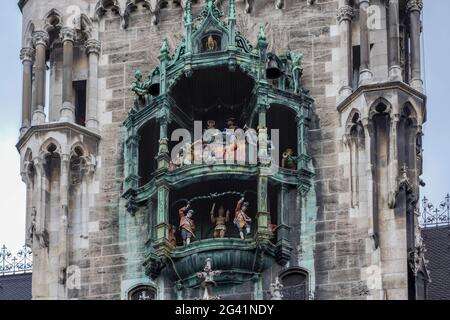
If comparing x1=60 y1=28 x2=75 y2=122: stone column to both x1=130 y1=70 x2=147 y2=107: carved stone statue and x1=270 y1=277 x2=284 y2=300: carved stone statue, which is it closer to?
x1=130 y1=70 x2=147 y2=107: carved stone statue

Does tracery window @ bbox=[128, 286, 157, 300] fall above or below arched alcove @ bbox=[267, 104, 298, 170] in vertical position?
below

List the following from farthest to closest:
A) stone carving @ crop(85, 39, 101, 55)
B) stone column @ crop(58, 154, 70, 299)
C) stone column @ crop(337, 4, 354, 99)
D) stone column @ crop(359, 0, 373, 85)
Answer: stone carving @ crop(85, 39, 101, 55), stone column @ crop(337, 4, 354, 99), stone column @ crop(359, 0, 373, 85), stone column @ crop(58, 154, 70, 299)

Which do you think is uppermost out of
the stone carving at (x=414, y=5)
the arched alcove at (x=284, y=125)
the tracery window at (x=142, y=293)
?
the stone carving at (x=414, y=5)

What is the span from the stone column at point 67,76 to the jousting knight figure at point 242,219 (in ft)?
Result: 12.0

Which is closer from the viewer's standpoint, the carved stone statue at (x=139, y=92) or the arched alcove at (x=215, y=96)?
the arched alcove at (x=215, y=96)

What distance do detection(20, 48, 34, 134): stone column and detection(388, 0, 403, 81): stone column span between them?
267 inches

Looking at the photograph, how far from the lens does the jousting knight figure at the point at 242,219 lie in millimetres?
59719

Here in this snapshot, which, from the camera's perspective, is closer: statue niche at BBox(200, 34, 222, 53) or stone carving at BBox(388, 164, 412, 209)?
stone carving at BBox(388, 164, 412, 209)

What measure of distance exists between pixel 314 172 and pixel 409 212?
2001mm

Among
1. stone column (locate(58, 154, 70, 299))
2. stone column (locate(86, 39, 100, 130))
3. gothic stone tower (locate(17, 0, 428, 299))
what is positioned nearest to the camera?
gothic stone tower (locate(17, 0, 428, 299))

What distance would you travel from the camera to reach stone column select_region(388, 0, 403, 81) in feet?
197

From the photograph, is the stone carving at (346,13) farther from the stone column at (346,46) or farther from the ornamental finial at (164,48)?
the ornamental finial at (164,48)

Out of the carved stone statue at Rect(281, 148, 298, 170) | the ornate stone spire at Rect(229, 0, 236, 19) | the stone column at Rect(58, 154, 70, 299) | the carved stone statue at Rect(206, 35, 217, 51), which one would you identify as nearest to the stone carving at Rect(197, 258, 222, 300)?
the carved stone statue at Rect(281, 148, 298, 170)

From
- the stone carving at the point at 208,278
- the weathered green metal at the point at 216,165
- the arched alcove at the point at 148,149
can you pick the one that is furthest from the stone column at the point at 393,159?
the arched alcove at the point at 148,149
